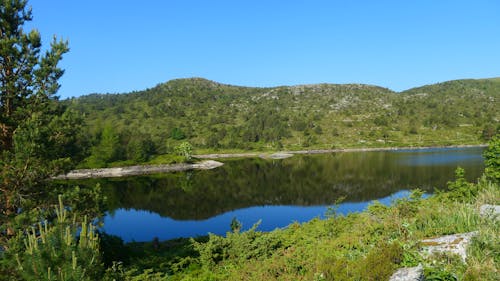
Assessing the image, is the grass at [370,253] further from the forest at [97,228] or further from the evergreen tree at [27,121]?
the evergreen tree at [27,121]

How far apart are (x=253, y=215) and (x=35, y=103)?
44773 mm

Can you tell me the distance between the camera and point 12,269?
10.2 metres

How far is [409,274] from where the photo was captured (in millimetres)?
8797

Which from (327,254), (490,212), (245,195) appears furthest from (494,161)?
(245,195)

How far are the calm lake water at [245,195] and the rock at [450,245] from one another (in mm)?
25695

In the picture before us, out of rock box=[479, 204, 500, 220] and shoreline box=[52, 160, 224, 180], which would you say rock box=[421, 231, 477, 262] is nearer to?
rock box=[479, 204, 500, 220]

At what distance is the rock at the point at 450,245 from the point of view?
9867 millimetres

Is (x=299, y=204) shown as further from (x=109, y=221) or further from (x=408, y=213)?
(x=408, y=213)

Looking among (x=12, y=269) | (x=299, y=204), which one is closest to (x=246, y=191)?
(x=299, y=204)

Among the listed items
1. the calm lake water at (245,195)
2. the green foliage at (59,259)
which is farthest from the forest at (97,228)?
the calm lake water at (245,195)

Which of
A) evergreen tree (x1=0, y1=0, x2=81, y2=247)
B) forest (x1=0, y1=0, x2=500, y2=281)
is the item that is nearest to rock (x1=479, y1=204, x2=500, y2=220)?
forest (x1=0, y1=0, x2=500, y2=281)

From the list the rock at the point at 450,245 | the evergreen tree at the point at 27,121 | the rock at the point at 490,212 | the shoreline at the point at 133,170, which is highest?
the evergreen tree at the point at 27,121

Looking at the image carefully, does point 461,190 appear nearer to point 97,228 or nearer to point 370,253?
point 370,253

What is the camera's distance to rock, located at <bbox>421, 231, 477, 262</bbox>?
9.87 metres
